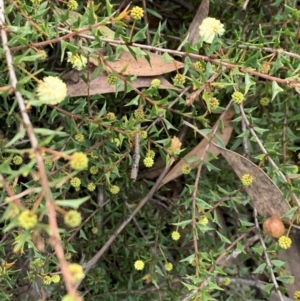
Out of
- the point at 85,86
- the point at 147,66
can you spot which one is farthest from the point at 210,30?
the point at 85,86

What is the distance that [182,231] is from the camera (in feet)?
7.40

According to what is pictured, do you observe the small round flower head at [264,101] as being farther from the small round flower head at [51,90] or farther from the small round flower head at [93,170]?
the small round flower head at [51,90]

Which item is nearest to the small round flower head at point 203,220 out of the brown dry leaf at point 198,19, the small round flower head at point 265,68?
the small round flower head at point 265,68

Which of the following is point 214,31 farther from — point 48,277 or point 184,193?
point 48,277

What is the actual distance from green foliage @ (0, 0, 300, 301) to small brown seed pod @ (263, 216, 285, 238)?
0.14 feet

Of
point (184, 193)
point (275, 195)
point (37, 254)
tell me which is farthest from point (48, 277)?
point (275, 195)

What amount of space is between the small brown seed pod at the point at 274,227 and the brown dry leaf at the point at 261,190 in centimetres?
6

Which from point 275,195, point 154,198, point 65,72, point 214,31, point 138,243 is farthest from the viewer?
point 154,198

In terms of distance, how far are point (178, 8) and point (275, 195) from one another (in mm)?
1012

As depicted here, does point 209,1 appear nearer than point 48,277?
No

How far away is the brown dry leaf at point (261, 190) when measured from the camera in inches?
68.8

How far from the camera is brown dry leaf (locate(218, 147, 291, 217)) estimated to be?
175 cm

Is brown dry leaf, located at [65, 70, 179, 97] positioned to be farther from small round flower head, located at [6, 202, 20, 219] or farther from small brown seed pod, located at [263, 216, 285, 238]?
small round flower head, located at [6, 202, 20, 219]

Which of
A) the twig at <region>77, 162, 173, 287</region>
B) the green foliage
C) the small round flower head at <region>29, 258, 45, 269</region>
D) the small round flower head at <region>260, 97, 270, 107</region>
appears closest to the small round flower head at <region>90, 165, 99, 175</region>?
the green foliage
